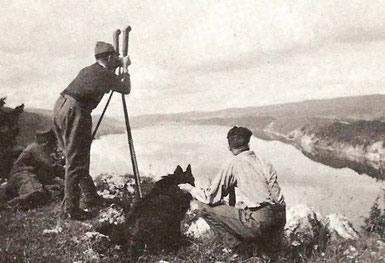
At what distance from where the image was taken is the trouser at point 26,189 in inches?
252

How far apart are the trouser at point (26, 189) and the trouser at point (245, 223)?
3.35 meters

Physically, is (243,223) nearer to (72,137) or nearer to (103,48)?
(72,137)

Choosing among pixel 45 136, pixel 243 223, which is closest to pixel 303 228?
pixel 243 223

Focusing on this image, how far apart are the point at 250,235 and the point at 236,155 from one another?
84 cm

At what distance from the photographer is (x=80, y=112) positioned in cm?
542

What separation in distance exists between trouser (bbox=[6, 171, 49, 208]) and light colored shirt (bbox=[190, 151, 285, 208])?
11.6 feet

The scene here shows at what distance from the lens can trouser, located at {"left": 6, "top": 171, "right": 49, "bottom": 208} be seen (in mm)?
6402

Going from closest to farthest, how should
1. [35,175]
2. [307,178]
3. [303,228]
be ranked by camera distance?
1. [303,228]
2. [35,175]
3. [307,178]

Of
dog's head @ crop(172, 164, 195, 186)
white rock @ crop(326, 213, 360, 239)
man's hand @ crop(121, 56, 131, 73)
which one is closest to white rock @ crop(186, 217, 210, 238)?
dog's head @ crop(172, 164, 195, 186)

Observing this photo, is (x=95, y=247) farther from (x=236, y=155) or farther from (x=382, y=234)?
(x=382, y=234)

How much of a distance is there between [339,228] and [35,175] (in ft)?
16.5

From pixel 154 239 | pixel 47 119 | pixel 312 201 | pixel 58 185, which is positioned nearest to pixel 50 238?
pixel 154 239

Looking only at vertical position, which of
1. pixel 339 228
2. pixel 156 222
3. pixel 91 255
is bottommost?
pixel 339 228

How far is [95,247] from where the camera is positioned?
4.25 metres
